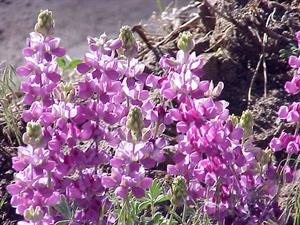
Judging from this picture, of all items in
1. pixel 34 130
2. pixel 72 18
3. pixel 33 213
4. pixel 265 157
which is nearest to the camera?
pixel 34 130

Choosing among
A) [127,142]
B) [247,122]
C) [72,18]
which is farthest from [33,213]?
[72,18]

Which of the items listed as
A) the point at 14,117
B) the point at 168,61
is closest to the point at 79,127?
the point at 168,61

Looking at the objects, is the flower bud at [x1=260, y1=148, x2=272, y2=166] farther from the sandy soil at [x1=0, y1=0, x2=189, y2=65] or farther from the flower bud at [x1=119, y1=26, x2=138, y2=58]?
the sandy soil at [x1=0, y1=0, x2=189, y2=65]

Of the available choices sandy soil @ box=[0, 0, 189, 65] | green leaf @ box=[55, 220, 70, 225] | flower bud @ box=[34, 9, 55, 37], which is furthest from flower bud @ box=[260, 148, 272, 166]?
sandy soil @ box=[0, 0, 189, 65]

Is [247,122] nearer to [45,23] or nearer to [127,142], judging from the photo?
[127,142]

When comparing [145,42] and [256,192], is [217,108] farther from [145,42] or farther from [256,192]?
[145,42]

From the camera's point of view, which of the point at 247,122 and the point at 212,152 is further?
the point at 247,122
